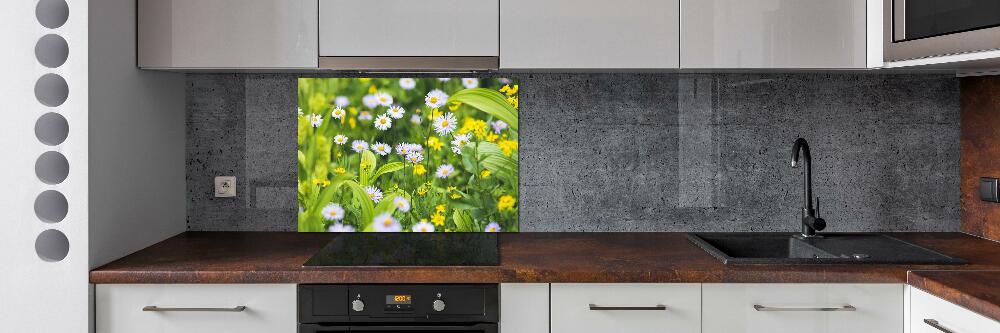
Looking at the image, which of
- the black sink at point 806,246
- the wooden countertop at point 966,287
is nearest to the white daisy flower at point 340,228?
the black sink at point 806,246

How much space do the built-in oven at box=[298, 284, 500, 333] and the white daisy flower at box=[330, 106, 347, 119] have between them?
796mm

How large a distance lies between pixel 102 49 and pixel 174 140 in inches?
21.5

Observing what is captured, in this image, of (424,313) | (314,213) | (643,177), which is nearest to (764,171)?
(643,177)

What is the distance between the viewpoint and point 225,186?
255 cm

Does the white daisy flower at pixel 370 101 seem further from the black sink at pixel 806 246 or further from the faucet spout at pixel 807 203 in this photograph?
the faucet spout at pixel 807 203

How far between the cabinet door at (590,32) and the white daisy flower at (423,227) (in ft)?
2.34

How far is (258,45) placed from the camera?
7.06ft

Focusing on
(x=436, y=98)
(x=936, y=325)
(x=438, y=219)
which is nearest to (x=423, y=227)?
(x=438, y=219)

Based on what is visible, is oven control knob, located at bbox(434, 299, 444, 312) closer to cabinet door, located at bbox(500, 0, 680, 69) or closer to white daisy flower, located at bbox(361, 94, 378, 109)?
cabinet door, located at bbox(500, 0, 680, 69)

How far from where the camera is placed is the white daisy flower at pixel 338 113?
252 centimetres

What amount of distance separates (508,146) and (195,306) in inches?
43.9

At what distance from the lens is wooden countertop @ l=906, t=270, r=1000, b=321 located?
5.00 feet

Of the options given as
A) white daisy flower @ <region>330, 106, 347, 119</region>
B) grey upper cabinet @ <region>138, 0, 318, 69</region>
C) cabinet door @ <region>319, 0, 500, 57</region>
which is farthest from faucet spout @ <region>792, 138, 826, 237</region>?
grey upper cabinet @ <region>138, 0, 318, 69</region>
